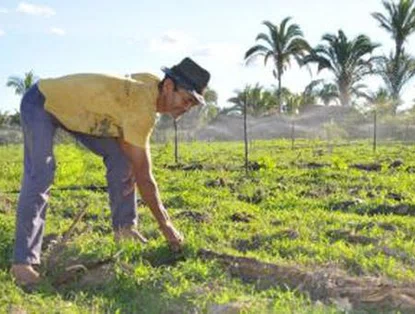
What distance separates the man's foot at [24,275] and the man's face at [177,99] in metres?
1.27

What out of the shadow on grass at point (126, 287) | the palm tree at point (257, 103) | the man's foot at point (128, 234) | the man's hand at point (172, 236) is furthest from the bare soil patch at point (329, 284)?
the palm tree at point (257, 103)

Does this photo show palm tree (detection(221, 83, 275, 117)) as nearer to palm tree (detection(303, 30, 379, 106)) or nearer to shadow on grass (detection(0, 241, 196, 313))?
palm tree (detection(303, 30, 379, 106))

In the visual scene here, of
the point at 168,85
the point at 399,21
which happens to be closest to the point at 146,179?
the point at 168,85

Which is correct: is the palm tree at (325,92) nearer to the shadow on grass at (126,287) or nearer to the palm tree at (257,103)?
the palm tree at (257,103)

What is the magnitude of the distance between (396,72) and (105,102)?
3598 centimetres

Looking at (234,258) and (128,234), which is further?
(128,234)

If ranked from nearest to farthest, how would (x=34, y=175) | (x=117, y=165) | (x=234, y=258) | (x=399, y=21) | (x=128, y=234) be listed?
(x=34, y=175) → (x=234, y=258) → (x=117, y=165) → (x=128, y=234) → (x=399, y=21)

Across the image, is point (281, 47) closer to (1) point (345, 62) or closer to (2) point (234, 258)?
(1) point (345, 62)

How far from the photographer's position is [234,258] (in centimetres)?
480

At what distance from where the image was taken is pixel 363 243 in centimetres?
578

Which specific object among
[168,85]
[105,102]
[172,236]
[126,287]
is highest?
[168,85]

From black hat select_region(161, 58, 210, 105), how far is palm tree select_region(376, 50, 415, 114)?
1375 inches

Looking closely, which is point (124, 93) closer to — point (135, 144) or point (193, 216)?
point (135, 144)

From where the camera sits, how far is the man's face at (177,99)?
4.51 m
